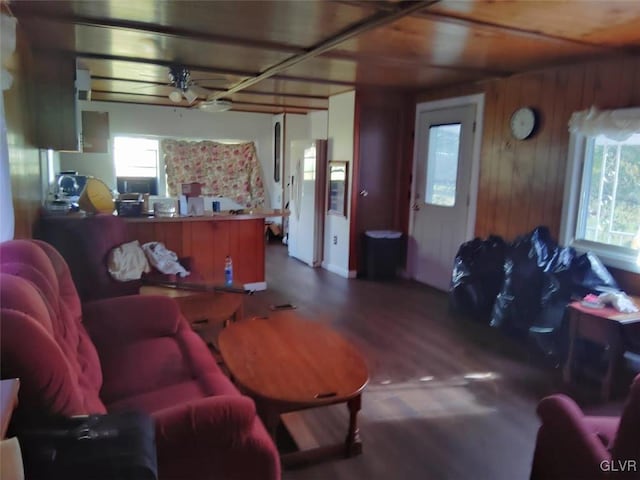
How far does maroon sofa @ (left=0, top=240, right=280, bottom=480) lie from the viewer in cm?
124

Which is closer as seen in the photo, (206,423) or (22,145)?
(206,423)

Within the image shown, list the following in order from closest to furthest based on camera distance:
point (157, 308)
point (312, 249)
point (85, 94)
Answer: point (157, 308) → point (85, 94) → point (312, 249)

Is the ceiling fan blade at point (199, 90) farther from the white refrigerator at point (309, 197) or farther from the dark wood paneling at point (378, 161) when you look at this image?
the dark wood paneling at point (378, 161)

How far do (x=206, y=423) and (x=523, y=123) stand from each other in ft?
12.3

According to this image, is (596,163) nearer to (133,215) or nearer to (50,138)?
(133,215)

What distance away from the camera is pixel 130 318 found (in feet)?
8.08

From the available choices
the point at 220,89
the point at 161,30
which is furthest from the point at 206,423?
the point at 220,89

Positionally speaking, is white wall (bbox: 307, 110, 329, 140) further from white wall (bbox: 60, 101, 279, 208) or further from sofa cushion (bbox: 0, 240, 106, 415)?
sofa cushion (bbox: 0, 240, 106, 415)

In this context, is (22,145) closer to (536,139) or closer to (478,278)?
(478,278)

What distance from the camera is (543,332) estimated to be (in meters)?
3.31

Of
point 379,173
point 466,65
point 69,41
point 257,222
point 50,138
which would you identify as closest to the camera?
point 69,41

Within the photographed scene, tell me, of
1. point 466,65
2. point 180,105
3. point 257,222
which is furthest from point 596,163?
point 180,105

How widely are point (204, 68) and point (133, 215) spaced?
1489mm

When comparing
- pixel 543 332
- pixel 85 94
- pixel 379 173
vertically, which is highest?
pixel 85 94
